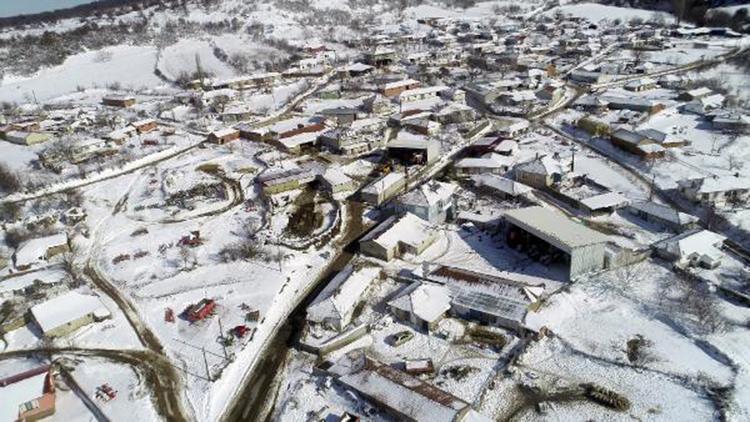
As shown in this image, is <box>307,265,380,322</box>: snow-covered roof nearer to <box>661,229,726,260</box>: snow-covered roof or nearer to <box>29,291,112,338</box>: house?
<box>29,291,112,338</box>: house

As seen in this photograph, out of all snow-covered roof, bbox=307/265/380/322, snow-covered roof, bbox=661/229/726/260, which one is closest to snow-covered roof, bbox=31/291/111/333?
snow-covered roof, bbox=307/265/380/322

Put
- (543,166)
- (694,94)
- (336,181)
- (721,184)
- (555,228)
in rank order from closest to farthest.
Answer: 1. (555,228)
2. (721,184)
3. (543,166)
4. (336,181)
5. (694,94)

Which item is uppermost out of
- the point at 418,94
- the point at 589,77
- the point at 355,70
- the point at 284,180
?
the point at 355,70

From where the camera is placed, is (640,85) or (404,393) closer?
(404,393)

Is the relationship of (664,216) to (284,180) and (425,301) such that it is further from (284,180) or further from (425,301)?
(284,180)

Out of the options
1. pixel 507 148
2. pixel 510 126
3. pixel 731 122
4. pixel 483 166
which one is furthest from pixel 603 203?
pixel 731 122
